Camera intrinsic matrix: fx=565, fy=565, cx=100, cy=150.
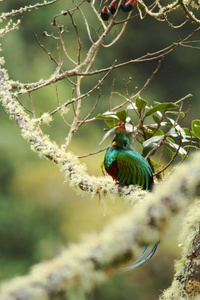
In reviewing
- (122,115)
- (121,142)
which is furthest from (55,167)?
(121,142)

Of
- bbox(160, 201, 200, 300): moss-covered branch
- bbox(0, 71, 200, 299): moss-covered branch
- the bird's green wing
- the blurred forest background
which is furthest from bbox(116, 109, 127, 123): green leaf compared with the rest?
the blurred forest background

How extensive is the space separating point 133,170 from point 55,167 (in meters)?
8.25

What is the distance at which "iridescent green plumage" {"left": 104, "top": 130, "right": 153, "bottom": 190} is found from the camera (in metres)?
1.92

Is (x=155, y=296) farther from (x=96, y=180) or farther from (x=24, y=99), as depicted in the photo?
(x=96, y=180)

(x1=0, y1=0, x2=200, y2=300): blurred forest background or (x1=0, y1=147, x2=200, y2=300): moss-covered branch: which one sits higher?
(x1=0, y1=0, x2=200, y2=300): blurred forest background

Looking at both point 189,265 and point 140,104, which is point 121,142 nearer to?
point 140,104

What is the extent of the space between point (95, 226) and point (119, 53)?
494 centimetres

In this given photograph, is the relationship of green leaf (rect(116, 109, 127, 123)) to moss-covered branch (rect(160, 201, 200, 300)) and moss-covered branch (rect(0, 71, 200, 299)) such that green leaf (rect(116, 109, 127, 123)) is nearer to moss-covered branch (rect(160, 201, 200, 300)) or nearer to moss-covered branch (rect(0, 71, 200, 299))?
moss-covered branch (rect(160, 201, 200, 300))

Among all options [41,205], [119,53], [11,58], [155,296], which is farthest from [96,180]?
[119,53]

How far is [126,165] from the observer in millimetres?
1951

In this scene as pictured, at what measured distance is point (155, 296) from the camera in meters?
9.33

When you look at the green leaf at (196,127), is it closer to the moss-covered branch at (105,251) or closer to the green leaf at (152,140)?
the green leaf at (152,140)

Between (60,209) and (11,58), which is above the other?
(11,58)

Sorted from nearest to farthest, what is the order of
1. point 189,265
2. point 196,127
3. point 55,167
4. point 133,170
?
point 189,265 < point 133,170 < point 196,127 < point 55,167
